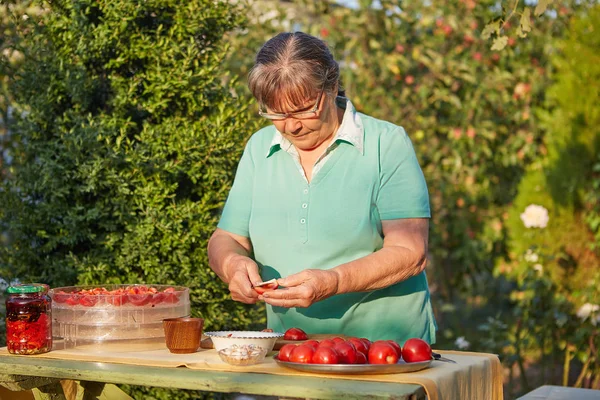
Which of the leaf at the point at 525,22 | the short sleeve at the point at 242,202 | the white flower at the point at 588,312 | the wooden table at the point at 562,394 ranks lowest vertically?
the wooden table at the point at 562,394

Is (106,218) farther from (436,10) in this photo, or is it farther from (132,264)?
(436,10)

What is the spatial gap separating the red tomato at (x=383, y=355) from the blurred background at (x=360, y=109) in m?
1.61

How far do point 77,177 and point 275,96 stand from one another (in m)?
1.47

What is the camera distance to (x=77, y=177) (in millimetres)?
4027

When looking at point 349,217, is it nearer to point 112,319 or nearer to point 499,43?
point 112,319

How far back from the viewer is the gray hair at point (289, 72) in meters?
2.88

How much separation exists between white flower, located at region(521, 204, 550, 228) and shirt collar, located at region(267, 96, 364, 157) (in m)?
3.46

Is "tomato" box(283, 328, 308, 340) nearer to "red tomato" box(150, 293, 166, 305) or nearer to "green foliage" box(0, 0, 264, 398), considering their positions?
"red tomato" box(150, 293, 166, 305)

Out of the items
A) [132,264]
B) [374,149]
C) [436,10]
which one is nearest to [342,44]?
[436,10]

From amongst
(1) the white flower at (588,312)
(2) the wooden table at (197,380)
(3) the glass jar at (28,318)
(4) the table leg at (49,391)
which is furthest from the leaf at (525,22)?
(1) the white flower at (588,312)

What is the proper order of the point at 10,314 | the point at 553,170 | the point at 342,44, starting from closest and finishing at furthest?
the point at 10,314, the point at 553,170, the point at 342,44

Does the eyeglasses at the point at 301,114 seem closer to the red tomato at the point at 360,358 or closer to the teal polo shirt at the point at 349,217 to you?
the teal polo shirt at the point at 349,217

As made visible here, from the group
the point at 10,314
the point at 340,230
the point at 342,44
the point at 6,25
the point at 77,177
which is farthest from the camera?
the point at 342,44

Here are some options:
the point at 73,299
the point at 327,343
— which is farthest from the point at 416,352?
the point at 73,299
